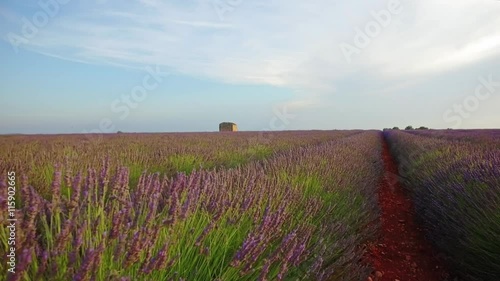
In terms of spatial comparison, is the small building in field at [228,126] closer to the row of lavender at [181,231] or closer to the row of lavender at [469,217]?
the row of lavender at [469,217]

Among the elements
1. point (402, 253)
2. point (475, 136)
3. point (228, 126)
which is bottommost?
point (402, 253)

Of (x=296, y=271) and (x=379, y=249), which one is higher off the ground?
(x=296, y=271)

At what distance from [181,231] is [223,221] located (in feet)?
0.88

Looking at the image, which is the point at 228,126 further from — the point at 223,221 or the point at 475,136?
the point at 223,221

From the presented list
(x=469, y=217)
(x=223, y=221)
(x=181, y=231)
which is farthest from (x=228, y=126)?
(x=181, y=231)

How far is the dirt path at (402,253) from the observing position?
112 inches

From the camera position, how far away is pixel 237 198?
215cm

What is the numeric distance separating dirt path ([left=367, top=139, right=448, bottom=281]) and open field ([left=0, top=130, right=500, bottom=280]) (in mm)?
32

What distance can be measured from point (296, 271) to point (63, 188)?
5.82 ft

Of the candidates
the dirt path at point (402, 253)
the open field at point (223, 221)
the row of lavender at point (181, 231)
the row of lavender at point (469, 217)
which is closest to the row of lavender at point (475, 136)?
the dirt path at point (402, 253)

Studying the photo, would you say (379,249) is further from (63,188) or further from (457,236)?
(63,188)

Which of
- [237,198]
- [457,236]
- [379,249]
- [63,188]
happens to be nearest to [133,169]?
[63,188]

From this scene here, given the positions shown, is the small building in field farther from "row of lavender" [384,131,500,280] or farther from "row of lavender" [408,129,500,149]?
"row of lavender" [384,131,500,280]

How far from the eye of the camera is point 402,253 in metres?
3.34
